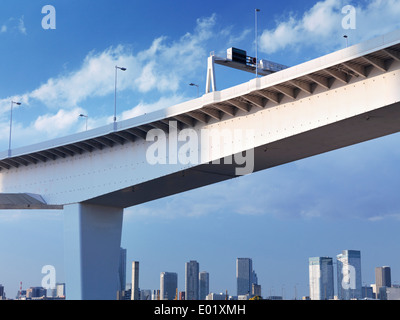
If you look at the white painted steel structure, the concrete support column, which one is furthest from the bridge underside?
the concrete support column

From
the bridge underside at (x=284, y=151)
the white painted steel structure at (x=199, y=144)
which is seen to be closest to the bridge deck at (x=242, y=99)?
the white painted steel structure at (x=199, y=144)

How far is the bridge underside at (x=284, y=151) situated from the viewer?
105ft

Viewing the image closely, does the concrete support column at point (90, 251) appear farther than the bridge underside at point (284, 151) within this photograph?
Yes

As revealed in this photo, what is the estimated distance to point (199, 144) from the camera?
38250mm

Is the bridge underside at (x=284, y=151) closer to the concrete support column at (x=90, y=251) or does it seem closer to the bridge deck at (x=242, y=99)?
the concrete support column at (x=90, y=251)

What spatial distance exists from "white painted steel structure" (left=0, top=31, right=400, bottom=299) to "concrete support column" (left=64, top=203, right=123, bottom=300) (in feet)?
0.22

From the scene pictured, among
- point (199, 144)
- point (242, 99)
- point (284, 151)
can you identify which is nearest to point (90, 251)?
point (199, 144)

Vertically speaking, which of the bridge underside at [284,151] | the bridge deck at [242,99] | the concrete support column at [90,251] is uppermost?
the bridge deck at [242,99]

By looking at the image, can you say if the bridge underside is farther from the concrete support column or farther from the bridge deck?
the bridge deck

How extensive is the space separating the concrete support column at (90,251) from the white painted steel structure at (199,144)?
7 centimetres

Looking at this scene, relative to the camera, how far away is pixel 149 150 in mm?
41031

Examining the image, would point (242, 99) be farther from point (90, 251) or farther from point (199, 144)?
point (90, 251)
